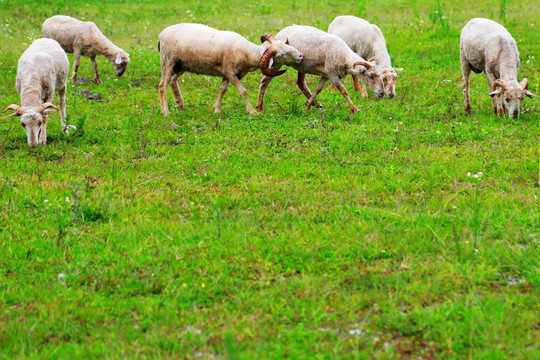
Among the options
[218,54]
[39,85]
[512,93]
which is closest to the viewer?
[39,85]

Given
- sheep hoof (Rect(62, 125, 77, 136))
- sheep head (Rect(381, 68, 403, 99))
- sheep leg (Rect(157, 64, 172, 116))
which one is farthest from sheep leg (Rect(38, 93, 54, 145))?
sheep head (Rect(381, 68, 403, 99))

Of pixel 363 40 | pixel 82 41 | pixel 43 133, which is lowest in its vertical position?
pixel 43 133

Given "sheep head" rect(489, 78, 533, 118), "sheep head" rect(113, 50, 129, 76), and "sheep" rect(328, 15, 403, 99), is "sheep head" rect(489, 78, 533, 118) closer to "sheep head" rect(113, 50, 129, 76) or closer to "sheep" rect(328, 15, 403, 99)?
"sheep" rect(328, 15, 403, 99)

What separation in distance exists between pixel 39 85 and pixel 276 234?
5.82 metres

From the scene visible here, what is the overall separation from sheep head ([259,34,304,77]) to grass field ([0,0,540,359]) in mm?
818

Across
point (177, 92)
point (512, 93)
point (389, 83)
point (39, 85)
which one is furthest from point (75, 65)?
point (512, 93)

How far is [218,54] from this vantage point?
429 inches

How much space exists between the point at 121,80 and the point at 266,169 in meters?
7.53

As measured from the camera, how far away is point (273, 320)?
170 inches

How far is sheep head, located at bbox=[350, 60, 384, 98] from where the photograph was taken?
11.0m

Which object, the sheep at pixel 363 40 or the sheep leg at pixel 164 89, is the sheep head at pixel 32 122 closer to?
the sheep leg at pixel 164 89

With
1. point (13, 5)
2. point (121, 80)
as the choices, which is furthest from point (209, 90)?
point (13, 5)

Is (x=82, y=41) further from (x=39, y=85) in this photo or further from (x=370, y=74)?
(x=370, y=74)

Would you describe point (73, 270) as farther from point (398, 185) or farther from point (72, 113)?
point (72, 113)
